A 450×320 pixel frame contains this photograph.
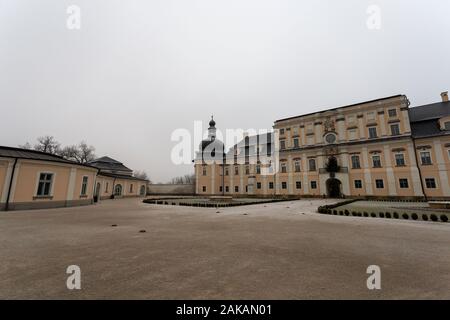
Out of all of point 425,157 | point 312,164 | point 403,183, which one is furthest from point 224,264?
point 425,157

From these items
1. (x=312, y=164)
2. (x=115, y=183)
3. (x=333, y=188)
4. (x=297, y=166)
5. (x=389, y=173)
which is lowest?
(x=333, y=188)

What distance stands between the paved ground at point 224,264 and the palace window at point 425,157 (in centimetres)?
2531

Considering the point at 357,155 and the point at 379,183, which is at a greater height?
the point at 357,155

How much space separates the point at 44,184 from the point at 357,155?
36.6 metres

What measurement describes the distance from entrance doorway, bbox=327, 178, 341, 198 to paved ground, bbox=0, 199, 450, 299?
25.4 metres

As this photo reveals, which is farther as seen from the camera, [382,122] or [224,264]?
[382,122]

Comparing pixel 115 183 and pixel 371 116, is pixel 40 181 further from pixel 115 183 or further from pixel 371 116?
pixel 371 116

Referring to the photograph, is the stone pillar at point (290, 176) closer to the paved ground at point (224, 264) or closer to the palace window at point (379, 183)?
the palace window at point (379, 183)

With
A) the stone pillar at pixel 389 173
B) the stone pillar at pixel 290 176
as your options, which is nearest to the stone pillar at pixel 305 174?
the stone pillar at pixel 290 176

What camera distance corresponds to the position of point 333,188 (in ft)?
98.2

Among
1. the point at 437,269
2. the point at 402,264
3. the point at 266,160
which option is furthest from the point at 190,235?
the point at 266,160

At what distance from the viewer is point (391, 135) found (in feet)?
86.5

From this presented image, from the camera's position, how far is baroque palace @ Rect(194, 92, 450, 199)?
2378cm

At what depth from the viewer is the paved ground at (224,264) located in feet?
8.89
